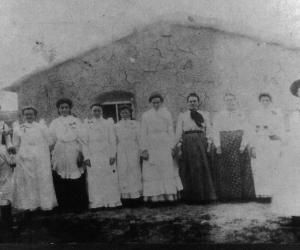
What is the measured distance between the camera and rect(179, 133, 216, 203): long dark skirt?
4.50 metres

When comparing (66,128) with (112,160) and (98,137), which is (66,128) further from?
(112,160)

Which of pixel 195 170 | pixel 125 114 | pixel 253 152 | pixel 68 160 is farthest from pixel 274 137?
pixel 68 160

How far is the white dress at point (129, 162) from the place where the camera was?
461 cm

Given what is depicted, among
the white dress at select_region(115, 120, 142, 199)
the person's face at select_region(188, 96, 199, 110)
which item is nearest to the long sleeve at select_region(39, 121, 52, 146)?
the white dress at select_region(115, 120, 142, 199)

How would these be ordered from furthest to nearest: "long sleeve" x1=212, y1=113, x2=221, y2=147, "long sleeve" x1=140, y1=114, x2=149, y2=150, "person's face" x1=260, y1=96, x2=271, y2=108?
"long sleeve" x1=140, y1=114, x2=149, y2=150 < "long sleeve" x1=212, y1=113, x2=221, y2=147 < "person's face" x1=260, y1=96, x2=271, y2=108

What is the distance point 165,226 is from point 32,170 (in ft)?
5.68

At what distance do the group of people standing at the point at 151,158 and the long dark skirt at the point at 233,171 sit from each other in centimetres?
1

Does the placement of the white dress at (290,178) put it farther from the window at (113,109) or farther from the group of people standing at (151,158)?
the window at (113,109)

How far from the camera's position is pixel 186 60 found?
4.48 m

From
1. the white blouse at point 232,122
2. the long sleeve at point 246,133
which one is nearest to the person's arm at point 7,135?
the white blouse at point 232,122

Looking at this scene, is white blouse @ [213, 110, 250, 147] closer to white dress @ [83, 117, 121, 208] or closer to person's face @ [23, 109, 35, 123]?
white dress @ [83, 117, 121, 208]

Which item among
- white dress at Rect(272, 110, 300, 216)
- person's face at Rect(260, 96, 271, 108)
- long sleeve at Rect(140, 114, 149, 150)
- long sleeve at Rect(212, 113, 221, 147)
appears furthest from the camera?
long sleeve at Rect(140, 114, 149, 150)

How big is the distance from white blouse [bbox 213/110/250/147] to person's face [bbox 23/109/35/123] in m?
2.18

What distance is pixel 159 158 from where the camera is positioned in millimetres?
4547
